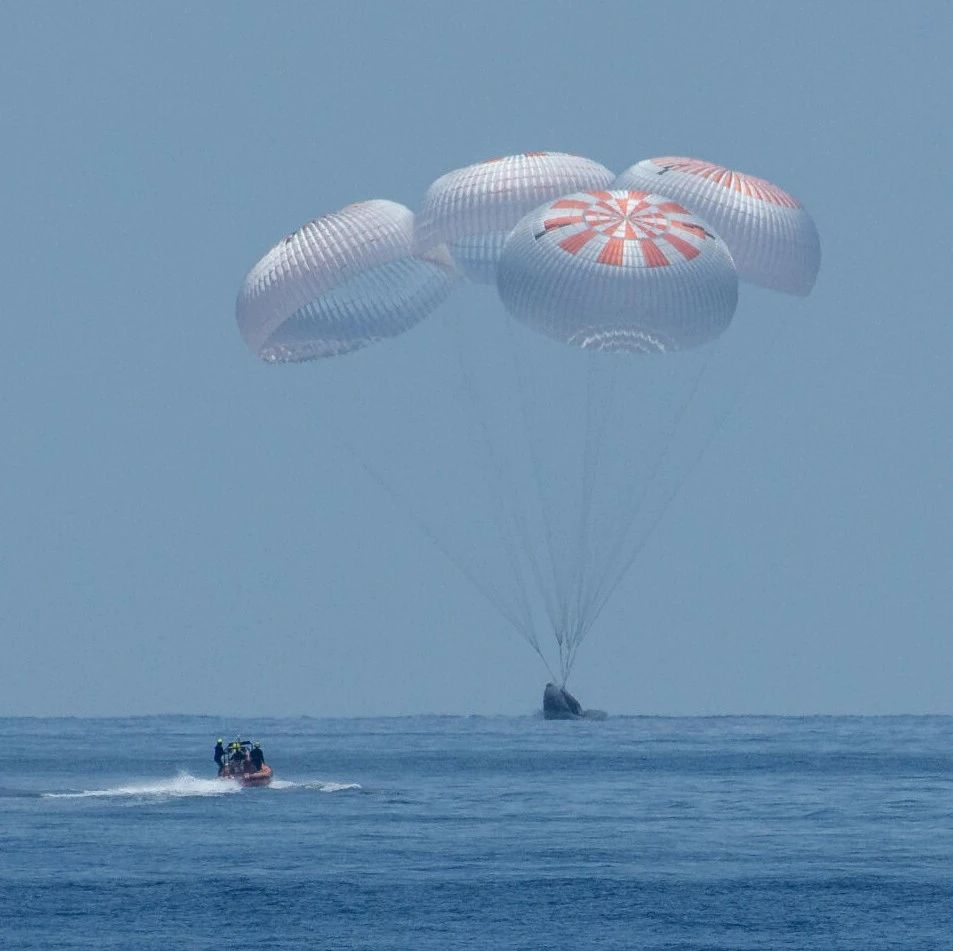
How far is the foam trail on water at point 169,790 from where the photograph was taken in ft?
171

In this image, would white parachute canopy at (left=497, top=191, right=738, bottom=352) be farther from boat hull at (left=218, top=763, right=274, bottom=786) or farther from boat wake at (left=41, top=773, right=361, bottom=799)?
boat wake at (left=41, top=773, right=361, bottom=799)

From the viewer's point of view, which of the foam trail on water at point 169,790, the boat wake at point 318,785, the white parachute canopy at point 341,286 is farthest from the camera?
the boat wake at point 318,785

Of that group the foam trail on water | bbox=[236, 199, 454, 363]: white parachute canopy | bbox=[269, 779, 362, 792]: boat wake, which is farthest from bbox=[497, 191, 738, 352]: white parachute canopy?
the foam trail on water

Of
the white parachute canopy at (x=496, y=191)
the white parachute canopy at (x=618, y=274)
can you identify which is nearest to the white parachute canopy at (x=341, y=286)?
the white parachute canopy at (x=496, y=191)

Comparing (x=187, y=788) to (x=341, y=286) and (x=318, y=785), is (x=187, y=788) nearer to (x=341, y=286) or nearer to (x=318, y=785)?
(x=318, y=785)

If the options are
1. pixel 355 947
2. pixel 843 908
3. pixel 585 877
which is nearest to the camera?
pixel 355 947

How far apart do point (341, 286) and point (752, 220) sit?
360 inches

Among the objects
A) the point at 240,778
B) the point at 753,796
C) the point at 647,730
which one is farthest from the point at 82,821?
the point at 647,730

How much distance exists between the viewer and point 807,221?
147 ft

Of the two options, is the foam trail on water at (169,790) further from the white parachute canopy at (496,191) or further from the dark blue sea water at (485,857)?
the white parachute canopy at (496,191)

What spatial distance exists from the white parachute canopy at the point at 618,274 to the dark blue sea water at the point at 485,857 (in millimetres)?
9631

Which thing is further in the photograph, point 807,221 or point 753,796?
point 753,796

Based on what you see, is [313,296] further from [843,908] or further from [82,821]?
[843,908]

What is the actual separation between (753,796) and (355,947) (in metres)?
21.8
